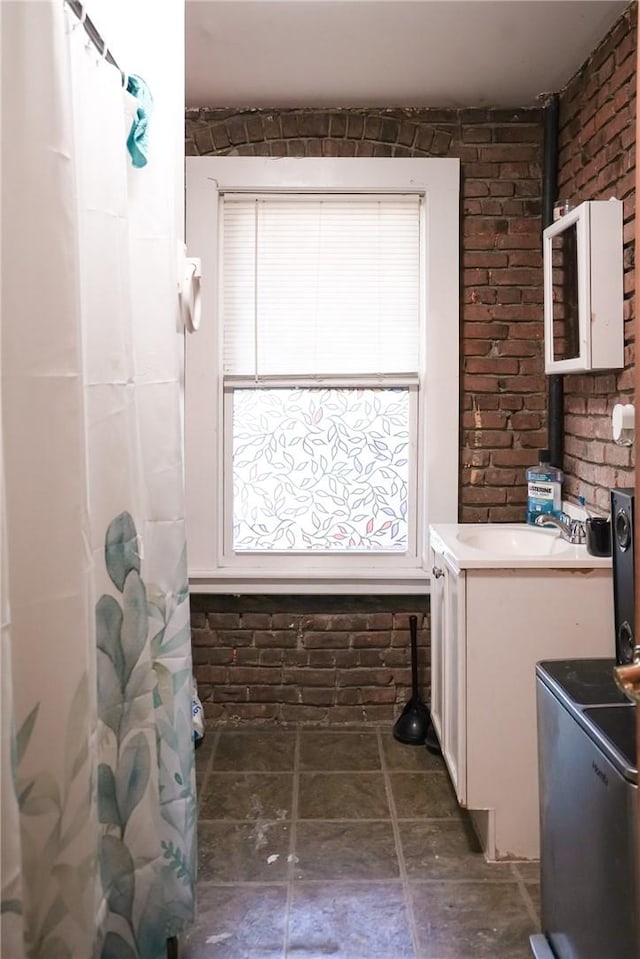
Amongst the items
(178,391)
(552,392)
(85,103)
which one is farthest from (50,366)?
(552,392)

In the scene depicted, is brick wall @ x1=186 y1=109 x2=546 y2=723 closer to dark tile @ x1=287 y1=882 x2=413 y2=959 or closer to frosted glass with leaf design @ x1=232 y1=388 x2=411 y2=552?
frosted glass with leaf design @ x1=232 y1=388 x2=411 y2=552

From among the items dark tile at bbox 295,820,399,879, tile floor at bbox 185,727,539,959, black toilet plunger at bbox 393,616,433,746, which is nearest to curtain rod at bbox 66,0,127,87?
tile floor at bbox 185,727,539,959

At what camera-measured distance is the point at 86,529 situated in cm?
110

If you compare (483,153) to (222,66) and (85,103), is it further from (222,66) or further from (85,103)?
(85,103)

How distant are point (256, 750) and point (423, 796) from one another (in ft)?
2.30

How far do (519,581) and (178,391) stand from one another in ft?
3.90

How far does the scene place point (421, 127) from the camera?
3119mm

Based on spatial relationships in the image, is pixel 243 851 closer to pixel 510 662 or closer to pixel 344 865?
pixel 344 865

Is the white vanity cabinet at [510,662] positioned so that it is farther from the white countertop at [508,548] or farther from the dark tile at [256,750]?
the dark tile at [256,750]

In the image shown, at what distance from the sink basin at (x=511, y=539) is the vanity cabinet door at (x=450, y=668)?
0.19 m

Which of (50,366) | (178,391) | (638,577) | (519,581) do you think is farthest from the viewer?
(519,581)

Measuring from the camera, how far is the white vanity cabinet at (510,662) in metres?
2.26

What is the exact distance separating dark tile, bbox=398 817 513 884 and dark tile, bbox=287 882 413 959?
0.13m

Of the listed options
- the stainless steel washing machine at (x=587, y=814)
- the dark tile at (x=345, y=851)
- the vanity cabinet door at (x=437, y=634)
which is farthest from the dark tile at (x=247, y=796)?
the stainless steel washing machine at (x=587, y=814)
